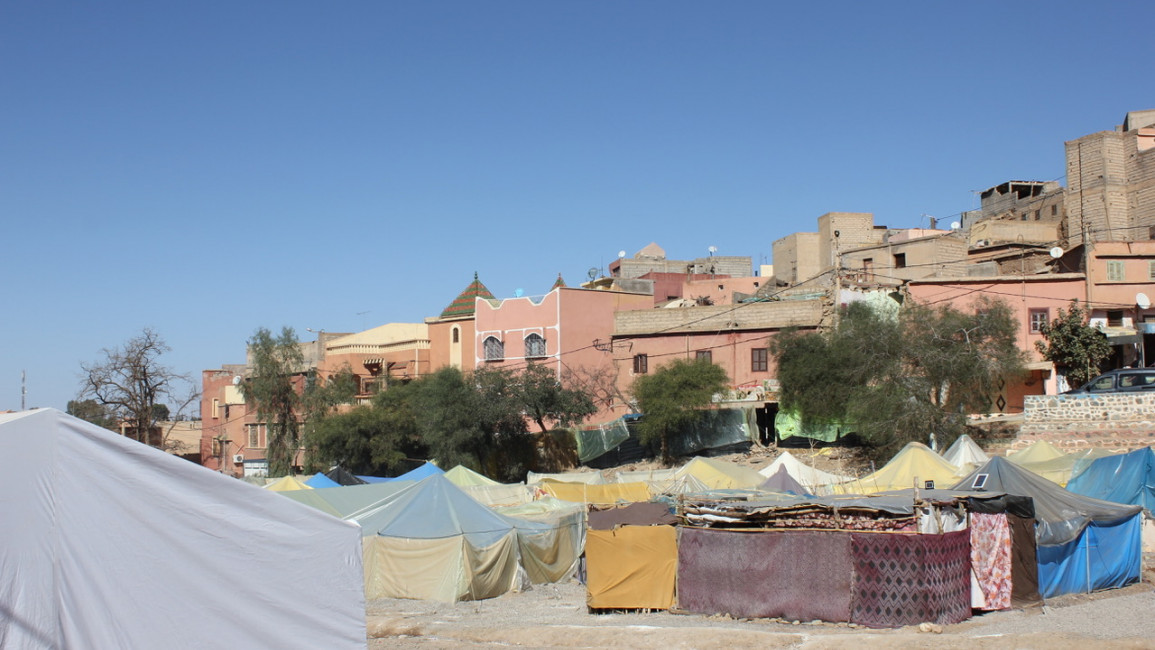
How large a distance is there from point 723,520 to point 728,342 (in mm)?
24930

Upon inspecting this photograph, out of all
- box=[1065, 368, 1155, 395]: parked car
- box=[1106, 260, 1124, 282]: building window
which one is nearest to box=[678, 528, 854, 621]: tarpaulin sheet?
box=[1065, 368, 1155, 395]: parked car

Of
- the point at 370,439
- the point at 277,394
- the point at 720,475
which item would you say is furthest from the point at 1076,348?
the point at 277,394

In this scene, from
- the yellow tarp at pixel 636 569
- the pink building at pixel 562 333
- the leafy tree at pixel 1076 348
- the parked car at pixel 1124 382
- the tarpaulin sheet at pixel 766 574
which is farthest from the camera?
the pink building at pixel 562 333

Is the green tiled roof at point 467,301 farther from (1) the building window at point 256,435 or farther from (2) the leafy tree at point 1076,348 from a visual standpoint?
(2) the leafy tree at point 1076,348

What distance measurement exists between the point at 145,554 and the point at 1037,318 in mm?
36418

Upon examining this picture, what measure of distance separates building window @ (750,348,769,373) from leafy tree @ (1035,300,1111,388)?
1005 cm

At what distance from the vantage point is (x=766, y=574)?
1411 centimetres

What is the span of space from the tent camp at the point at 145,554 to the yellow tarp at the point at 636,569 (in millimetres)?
9724

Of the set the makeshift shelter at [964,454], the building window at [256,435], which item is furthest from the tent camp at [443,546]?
the building window at [256,435]

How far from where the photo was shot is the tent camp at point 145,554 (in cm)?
496

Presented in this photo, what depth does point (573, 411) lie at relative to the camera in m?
38.6

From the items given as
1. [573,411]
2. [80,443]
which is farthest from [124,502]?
[573,411]

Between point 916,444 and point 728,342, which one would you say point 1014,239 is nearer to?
point 728,342

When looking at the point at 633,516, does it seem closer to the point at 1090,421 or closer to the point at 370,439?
the point at 1090,421
